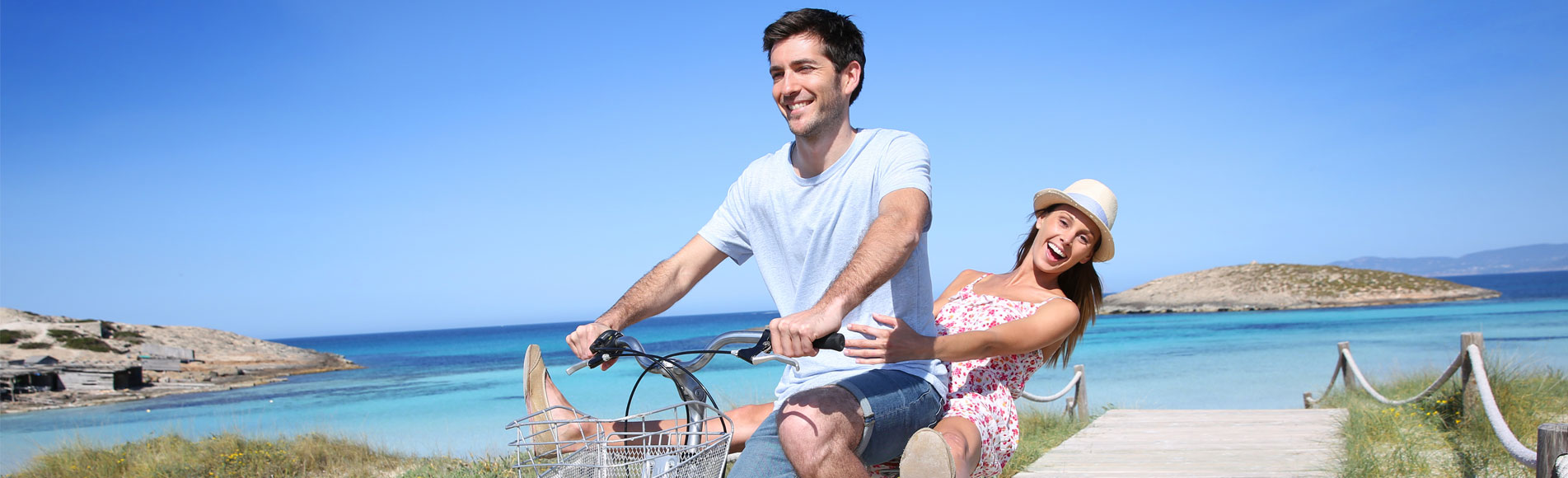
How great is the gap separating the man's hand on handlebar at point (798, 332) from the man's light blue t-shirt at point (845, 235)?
1.55 ft

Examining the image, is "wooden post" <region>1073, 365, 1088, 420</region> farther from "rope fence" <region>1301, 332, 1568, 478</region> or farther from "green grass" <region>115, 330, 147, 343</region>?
"green grass" <region>115, 330, 147, 343</region>

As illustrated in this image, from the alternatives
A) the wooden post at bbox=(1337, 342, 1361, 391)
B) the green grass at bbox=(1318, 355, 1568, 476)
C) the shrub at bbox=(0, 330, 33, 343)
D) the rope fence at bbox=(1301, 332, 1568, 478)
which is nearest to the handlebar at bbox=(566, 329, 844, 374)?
the rope fence at bbox=(1301, 332, 1568, 478)

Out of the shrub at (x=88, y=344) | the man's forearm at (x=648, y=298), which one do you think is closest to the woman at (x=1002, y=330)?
the man's forearm at (x=648, y=298)

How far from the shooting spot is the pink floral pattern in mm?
2492

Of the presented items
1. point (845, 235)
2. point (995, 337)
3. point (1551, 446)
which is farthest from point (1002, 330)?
point (1551, 446)

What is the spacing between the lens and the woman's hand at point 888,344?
1889mm

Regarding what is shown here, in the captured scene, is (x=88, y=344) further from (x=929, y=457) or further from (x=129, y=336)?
(x=929, y=457)

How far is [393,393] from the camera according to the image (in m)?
21.6

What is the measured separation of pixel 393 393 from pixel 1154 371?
16810 millimetres

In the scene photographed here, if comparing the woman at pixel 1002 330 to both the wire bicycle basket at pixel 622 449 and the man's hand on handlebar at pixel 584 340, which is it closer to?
the wire bicycle basket at pixel 622 449

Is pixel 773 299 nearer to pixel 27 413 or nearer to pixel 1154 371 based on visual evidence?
pixel 1154 371

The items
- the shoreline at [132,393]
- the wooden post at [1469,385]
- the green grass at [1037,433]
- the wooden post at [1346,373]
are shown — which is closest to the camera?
the green grass at [1037,433]

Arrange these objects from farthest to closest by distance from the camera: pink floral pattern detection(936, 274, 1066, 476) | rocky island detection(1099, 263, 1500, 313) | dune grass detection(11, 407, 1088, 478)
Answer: rocky island detection(1099, 263, 1500, 313), dune grass detection(11, 407, 1088, 478), pink floral pattern detection(936, 274, 1066, 476)

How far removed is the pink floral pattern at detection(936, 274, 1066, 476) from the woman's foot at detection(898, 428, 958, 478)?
1.84 feet
